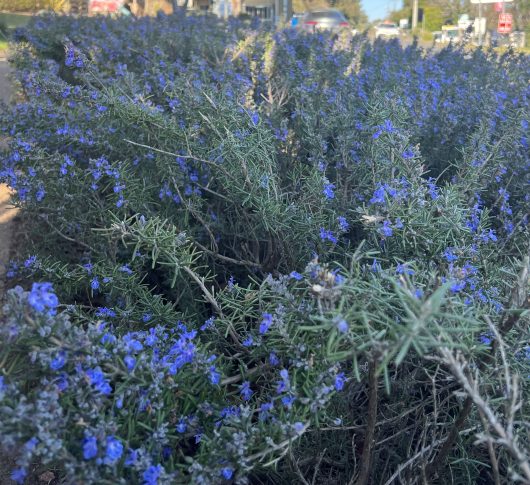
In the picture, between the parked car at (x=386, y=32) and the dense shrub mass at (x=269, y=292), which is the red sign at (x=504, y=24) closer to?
the parked car at (x=386, y=32)

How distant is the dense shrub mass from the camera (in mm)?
1383

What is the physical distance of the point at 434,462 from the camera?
68.7 inches

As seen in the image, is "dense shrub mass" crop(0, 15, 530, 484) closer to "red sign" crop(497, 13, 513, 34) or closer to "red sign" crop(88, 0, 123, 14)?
"red sign" crop(497, 13, 513, 34)

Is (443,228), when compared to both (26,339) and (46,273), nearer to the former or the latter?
(26,339)

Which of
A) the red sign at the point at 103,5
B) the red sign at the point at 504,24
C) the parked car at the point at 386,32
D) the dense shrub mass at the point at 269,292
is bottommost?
the dense shrub mass at the point at 269,292

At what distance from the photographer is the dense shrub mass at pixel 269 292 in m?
1.38

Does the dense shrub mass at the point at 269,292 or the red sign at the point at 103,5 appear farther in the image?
the red sign at the point at 103,5

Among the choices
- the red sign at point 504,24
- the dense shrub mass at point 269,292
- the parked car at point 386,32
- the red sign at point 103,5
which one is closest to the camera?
the dense shrub mass at point 269,292

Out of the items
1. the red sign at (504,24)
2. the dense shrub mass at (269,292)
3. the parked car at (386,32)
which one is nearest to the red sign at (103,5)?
the parked car at (386,32)

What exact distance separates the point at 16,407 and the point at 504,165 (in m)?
2.70

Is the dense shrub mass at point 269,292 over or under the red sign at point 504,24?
under

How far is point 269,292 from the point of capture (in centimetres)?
188

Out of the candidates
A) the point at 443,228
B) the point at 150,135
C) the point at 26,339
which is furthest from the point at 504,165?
the point at 26,339

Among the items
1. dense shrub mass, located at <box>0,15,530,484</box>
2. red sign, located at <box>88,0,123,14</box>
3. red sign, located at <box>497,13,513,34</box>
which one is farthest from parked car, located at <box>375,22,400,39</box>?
red sign, located at <box>88,0,123,14</box>
